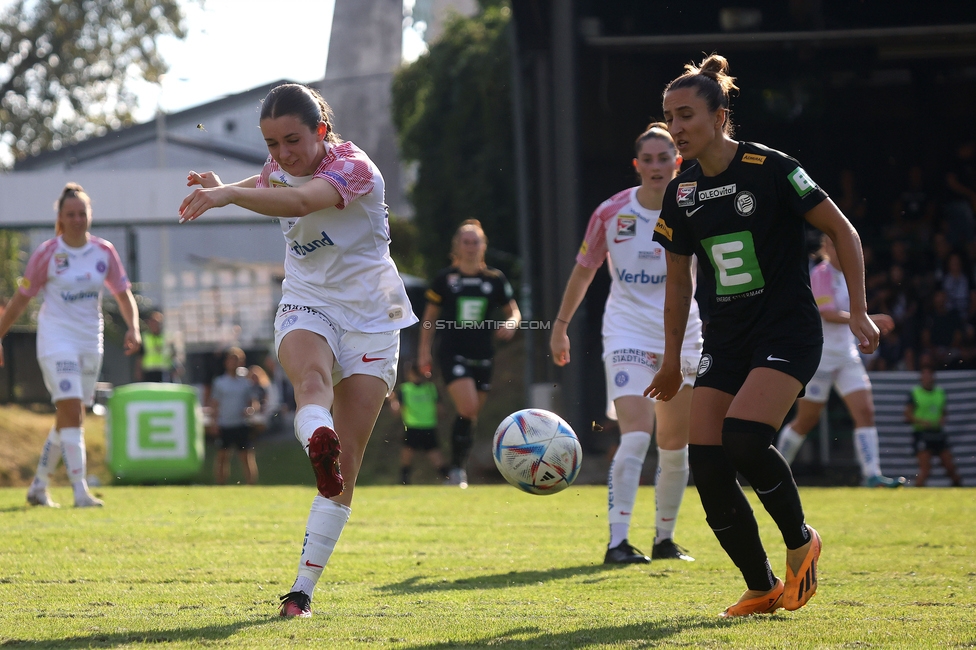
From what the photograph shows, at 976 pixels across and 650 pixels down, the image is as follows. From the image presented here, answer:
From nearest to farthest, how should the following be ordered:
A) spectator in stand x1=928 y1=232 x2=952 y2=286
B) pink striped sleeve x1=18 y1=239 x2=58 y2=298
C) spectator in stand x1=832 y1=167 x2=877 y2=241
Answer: pink striped sleeve x1=18 y1=239 x2=58 y2=298 → spectator in stand x1=832 y1=167 x2=877 y2=241 → spectator in stand x1=928 y1=232 x2=952 y2=286

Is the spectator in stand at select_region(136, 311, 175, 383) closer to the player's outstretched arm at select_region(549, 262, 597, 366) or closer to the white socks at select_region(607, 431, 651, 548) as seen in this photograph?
the player's outstretched arm at select_region(549, 262, 597, 366)

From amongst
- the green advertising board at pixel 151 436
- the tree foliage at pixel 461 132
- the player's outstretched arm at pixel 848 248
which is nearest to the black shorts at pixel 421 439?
the green advertising board at pixel 151 436

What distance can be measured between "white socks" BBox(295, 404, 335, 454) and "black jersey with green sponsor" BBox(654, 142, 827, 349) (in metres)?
1.60

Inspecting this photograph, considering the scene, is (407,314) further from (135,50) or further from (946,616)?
(135,50)

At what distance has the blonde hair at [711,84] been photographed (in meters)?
4.46

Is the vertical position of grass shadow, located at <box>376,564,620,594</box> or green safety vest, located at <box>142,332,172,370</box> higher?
green safety vest, located at <box>142,332,172,370</box>

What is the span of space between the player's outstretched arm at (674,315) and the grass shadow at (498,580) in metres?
1.22

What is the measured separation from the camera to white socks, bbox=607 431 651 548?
638 cm

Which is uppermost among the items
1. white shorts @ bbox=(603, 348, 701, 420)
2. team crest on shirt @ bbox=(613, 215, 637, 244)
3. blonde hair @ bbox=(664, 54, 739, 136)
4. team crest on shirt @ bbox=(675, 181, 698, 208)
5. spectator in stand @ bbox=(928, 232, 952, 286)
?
spectator in stand @ bbox=(928, 232, 952, 286)

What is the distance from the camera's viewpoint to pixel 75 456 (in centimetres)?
920

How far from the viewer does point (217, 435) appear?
1494 centimetres

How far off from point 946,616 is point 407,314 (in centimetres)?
246

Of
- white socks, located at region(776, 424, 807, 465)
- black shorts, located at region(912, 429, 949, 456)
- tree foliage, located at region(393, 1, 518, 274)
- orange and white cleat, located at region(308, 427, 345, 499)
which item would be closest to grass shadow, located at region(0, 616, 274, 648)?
orange and white cleat, located at region(308, 427, 345, 499)

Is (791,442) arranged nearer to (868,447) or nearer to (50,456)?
(868,447)
